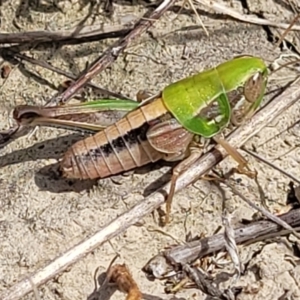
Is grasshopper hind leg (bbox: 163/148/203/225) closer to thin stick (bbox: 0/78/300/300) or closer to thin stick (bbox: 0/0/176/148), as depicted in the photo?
thin stick (bbox: 0/78/300/300)

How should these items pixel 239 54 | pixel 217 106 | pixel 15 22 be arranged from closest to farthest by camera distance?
pixel 217 106 → pixel 239 54 → pixel 15 22

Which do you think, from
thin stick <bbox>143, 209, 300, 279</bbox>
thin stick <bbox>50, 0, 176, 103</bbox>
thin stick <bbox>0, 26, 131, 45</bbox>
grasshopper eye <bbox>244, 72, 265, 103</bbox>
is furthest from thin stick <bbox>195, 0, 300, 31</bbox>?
thin stick <bbox>143, 209, 300, 279</bbox>

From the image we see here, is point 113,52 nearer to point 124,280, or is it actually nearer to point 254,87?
point 254,87

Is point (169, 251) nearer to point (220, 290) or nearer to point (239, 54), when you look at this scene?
point (220, 290)

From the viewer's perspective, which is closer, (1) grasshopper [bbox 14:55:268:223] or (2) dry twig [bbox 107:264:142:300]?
(2) dry twig [bbox 107:264:142:300]

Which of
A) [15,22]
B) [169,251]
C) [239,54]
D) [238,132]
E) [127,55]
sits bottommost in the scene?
[169,251]

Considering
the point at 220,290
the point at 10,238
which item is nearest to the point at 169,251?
the point at 220,290
